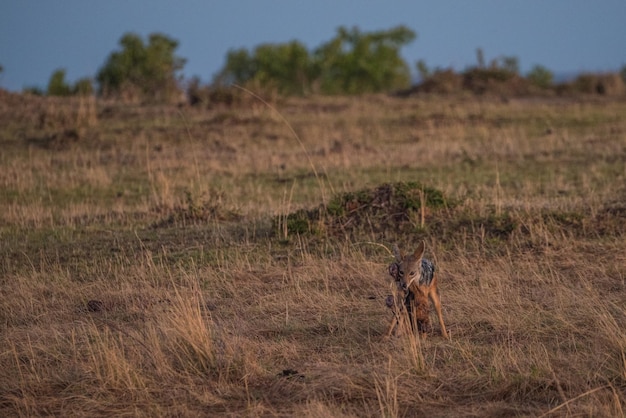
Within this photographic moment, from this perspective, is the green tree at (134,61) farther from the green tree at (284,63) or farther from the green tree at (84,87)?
the green tree at (284,63)

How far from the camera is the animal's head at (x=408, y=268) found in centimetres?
592

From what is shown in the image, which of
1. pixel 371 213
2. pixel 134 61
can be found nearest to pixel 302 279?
pixel 371 213

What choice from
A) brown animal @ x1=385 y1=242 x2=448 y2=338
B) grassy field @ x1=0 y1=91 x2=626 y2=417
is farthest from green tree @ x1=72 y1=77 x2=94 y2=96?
brown animal @ x1=385 y1=242 x2=448 y2=338

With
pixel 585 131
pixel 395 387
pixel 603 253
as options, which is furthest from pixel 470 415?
pixel 585 131

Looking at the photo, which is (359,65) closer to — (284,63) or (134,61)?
(284,63)

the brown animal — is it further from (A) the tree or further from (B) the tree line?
(A) the tree

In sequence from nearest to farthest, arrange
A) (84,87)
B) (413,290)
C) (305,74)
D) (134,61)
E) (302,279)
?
(413,290)
(302,279)
(84,87)
(134,61)
(305,74)

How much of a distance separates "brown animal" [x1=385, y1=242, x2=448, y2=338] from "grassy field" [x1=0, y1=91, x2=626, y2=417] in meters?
0.16

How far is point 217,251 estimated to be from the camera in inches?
371

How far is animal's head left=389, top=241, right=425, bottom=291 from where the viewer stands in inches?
233

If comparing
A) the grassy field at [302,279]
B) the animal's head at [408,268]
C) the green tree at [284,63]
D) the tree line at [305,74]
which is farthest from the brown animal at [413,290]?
the green tree at [284,63]

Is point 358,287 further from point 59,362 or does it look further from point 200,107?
point 200,107

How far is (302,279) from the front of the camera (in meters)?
8.22

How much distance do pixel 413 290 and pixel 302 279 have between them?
7.23ft
